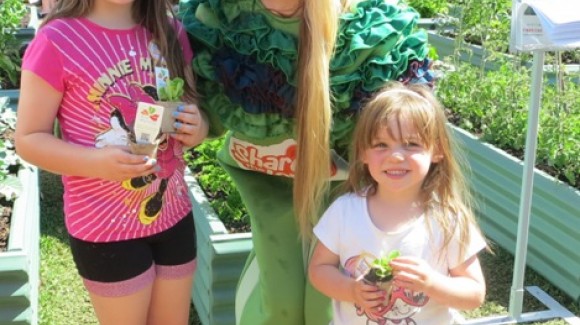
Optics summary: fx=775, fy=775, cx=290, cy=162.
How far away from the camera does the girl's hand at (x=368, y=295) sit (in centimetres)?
193

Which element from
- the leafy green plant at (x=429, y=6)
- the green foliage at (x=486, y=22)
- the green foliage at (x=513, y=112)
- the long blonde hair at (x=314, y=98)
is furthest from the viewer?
the leafy green plant at (x=429, y=6)

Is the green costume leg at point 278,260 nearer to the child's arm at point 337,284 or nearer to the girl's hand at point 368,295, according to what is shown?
the child's arm at point 337,284

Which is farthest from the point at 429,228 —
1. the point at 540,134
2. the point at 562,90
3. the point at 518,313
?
the point at 562,90

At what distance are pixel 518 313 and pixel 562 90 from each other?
1.78m

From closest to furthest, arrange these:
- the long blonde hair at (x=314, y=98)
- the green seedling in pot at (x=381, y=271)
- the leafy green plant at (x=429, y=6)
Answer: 1. the green seedling in pot at (x=381, y=271)
2. the long blonde hair at (x=314, y=98)
3. the leafy green plant at (x=429, y=6)

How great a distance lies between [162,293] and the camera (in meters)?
2.37

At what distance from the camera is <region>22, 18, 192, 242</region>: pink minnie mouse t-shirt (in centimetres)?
207

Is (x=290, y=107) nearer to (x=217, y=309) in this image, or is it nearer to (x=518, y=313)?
(x=217, y=309)

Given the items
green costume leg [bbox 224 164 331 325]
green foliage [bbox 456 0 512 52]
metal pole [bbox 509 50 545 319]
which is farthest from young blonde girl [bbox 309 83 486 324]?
green foliage [bbox 456 0 512 52]

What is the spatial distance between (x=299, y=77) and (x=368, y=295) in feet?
2.27

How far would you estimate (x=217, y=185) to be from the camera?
12.9 ft

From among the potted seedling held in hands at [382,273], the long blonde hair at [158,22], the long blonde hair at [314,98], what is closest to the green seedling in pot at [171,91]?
the long blonde hair at [158,22]

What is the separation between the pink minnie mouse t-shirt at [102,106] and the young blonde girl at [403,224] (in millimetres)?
513

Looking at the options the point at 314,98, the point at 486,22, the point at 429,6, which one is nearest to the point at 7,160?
the point at 314,98
